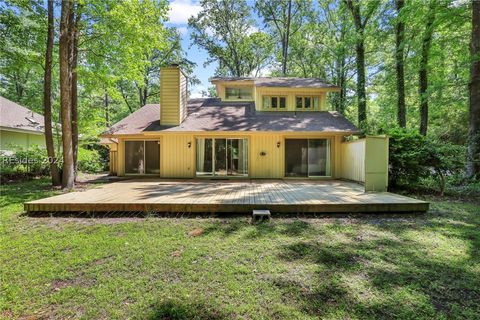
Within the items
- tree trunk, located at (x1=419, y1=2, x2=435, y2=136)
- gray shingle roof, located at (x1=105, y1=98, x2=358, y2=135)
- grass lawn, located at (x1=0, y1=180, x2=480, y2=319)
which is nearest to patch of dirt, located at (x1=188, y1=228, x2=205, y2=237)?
grass lawn, located at (x1=0, y1=180, x2=480, y2=319)

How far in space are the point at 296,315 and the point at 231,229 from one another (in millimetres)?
2260

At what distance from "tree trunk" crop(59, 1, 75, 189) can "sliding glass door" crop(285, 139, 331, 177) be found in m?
7.83

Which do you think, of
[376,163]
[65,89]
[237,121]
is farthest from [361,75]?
[65,89]

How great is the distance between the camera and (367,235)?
13.5 ft

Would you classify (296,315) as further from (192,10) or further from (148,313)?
(192,10)

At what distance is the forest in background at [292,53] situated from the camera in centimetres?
814

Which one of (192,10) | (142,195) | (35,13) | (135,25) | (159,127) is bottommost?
(142,195)

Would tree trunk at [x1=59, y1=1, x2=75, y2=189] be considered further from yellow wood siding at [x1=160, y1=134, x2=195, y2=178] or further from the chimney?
the chimney

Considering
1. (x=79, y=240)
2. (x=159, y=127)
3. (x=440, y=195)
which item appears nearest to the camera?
(x=79, y=240)

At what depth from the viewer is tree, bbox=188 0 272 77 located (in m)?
21.3

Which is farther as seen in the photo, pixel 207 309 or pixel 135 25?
pixel 135 25

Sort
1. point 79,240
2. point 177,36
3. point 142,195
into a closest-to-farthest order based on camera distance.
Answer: point 79,240 < point 142,195 < point 177,36

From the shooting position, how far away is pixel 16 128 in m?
12.4

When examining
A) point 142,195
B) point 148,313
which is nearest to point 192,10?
point 142,195
